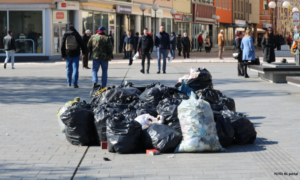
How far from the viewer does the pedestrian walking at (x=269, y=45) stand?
2144 centimetres

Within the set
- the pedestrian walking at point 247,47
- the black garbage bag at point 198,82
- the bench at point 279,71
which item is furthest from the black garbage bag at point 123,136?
the pedestrian walking at point 247,47

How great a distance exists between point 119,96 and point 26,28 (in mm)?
26433

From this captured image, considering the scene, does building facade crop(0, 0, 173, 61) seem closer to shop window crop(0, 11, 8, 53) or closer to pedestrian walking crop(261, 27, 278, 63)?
shop window crop(0, 11, 8, 53)

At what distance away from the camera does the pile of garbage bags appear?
6.44 m

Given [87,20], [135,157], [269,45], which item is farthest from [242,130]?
[87,20]

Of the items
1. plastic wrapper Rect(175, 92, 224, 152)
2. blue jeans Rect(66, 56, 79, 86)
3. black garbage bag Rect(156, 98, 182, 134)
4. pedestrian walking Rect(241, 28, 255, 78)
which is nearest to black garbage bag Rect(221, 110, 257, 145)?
plastic wrapper Rect(175, 92, 224, 152)

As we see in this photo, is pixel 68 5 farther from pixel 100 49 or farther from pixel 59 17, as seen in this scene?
pixel 100 49

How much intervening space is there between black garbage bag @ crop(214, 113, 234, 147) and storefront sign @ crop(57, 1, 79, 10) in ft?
92.9

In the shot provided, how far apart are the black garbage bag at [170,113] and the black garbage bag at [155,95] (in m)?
0.64

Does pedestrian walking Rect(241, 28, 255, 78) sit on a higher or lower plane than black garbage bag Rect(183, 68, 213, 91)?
higher

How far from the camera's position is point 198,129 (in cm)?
643

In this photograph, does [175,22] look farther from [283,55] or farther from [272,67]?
[272,67]

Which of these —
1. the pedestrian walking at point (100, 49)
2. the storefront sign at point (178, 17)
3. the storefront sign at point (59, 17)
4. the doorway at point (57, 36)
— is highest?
the storefront sign at point (178, 17)

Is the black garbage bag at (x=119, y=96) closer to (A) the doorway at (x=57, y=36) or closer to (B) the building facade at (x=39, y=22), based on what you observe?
(B) the building facade at (x=39, y=22)
